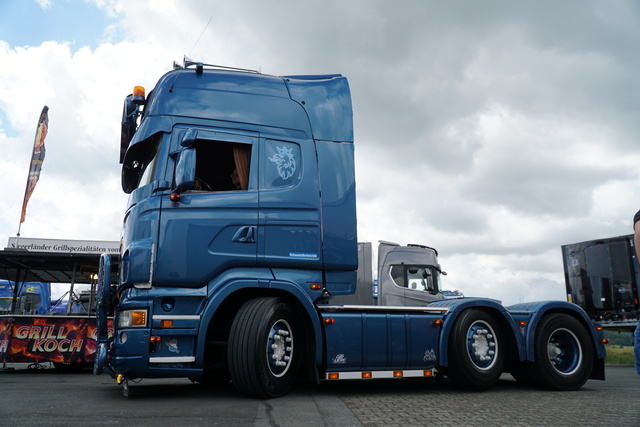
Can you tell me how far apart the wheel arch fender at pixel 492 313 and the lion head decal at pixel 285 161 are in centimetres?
296

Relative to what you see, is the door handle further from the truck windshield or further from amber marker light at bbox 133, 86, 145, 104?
the truck windshield

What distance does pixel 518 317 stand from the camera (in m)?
7.62

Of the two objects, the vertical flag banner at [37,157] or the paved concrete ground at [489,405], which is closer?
the paved concrete ground at [489,405]

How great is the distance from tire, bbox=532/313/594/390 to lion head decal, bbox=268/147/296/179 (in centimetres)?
432

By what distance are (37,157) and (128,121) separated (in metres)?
14.4

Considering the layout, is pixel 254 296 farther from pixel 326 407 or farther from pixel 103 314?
pixel 103 314

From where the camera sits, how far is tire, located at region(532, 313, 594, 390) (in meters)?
7.56

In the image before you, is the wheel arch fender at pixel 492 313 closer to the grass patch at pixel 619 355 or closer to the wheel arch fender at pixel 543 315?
the wheel arch fender at pixel 543 315

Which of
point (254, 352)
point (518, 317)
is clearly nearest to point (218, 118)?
point (254, 352)

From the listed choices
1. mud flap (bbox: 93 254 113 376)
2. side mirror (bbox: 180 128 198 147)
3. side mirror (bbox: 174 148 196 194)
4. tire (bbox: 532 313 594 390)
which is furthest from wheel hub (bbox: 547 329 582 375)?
mud flap (bbox: 93 254 113 376)

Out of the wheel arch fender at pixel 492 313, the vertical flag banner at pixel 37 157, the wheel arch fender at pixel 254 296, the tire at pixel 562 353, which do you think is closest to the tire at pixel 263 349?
the wheel arch fender at pixel 254 296

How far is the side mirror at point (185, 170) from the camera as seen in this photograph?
5.92 meters

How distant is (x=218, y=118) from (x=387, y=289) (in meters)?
5.61

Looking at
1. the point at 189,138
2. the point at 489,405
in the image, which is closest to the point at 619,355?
the point at 489,405
